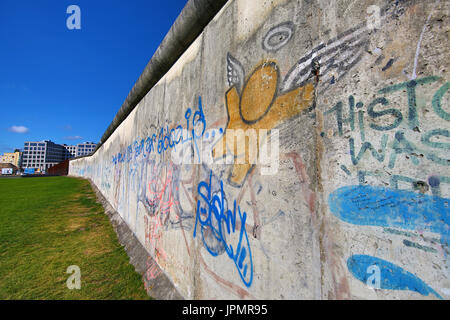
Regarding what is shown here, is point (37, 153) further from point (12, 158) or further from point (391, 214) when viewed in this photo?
point (391, 214)

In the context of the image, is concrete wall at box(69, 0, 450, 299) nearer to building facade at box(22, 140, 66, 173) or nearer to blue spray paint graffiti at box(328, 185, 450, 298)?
blue spray paint graffiti at box(328, 185, 450, 298)

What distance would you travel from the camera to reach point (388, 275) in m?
1.01

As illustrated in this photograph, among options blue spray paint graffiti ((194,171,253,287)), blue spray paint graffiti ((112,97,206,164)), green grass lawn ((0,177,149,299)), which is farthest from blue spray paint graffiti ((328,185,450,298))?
green grass lawn ((0,177,149,299))

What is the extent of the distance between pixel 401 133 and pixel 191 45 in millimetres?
3182

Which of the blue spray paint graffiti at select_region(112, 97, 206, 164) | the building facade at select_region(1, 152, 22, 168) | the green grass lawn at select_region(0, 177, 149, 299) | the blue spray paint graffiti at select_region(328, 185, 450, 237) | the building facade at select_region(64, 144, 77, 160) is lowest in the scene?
the green grass lawn at select_region(0, 177, 149, 299)

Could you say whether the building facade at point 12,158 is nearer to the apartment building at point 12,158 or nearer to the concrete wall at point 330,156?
the apartment building at point 12,158

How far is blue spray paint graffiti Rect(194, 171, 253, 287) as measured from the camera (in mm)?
1796

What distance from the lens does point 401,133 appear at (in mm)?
1008

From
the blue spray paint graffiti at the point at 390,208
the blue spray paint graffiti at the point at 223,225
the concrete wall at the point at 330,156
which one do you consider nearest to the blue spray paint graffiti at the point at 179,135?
the concrete wall at the point at 330,156

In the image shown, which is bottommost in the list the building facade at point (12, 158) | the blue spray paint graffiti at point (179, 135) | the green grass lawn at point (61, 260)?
the green grass lawn at point (61, 260)

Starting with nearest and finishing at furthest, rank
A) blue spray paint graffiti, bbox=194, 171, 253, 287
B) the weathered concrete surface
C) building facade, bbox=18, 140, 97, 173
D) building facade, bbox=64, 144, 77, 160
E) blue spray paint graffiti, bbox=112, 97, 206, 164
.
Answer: blue spray paint graffiti, bbox=194, 171, 253, 287
blue spray paint graffiti, bbox=112, 97, 206, 164
the weathered concrete surface
building facade, bbox=18, 140, 97, 173
building facade, bbox=64, 144, 77, 160

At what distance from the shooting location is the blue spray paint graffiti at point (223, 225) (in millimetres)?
1796
